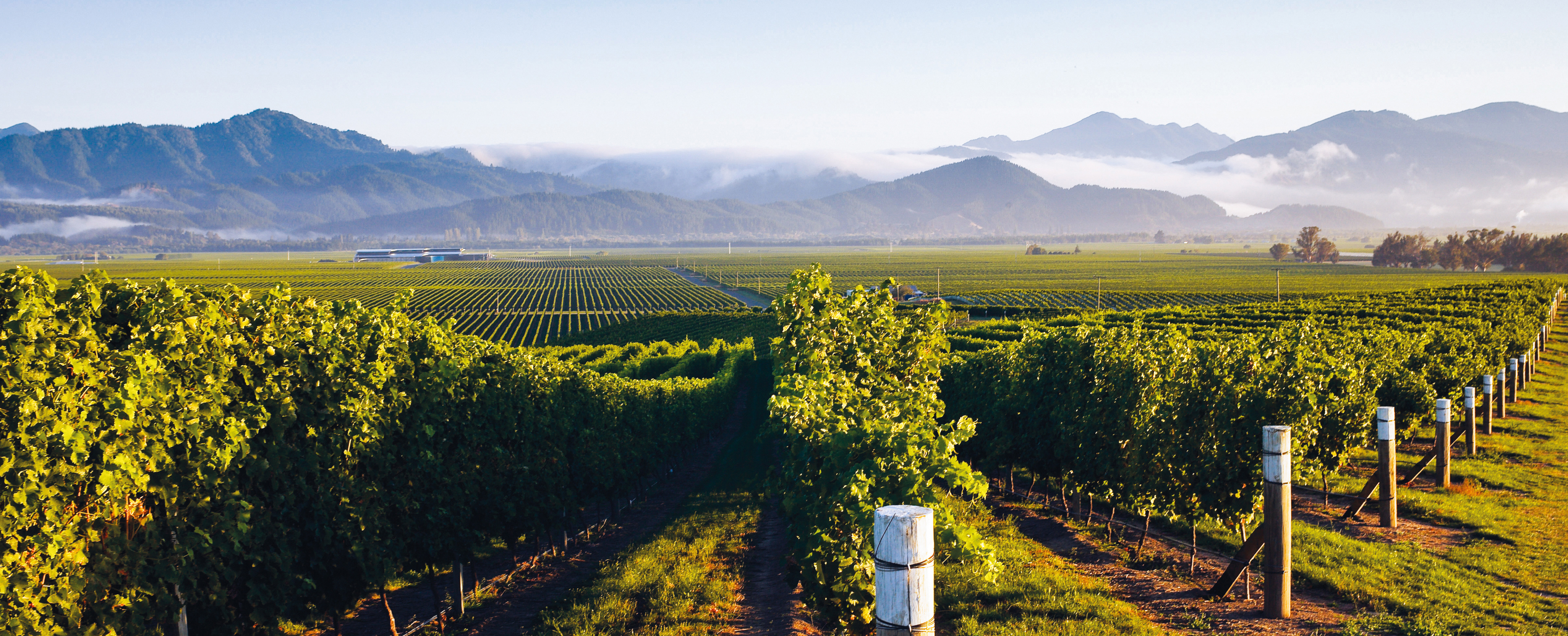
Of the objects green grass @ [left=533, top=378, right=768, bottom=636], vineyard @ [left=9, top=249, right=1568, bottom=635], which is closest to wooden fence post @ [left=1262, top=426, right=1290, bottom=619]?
vineyard @ [left=9, top=249, right=1568, bottom=635]

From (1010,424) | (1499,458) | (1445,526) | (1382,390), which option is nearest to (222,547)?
(1010,424)

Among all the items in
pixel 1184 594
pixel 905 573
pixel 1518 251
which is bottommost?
pixel 1184 594

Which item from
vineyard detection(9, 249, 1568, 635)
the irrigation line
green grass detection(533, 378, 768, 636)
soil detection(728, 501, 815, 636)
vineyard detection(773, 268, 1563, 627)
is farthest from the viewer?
the irrigation line

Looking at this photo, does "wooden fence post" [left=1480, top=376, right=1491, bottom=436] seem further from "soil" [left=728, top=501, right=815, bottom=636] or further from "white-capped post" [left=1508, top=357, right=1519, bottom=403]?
"soil" [left=728, top=501, right=815, bottom=636]

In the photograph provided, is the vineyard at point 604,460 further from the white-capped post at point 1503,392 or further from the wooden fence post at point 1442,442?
the white-capped post at point 1503,392

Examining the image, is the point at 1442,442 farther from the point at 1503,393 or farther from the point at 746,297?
the point at 746,297

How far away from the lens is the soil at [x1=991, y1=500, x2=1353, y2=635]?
32.2ft

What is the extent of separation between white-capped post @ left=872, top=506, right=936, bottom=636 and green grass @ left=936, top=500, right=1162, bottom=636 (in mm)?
5231

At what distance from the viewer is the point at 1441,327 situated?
29547 millimetres

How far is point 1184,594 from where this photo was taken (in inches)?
448

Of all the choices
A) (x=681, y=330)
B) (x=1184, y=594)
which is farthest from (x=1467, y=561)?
(x=681, y=330)

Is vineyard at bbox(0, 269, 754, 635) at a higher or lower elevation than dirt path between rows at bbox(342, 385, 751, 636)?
higher

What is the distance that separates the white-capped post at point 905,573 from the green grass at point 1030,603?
5.23m

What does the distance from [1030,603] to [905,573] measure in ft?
21.5
